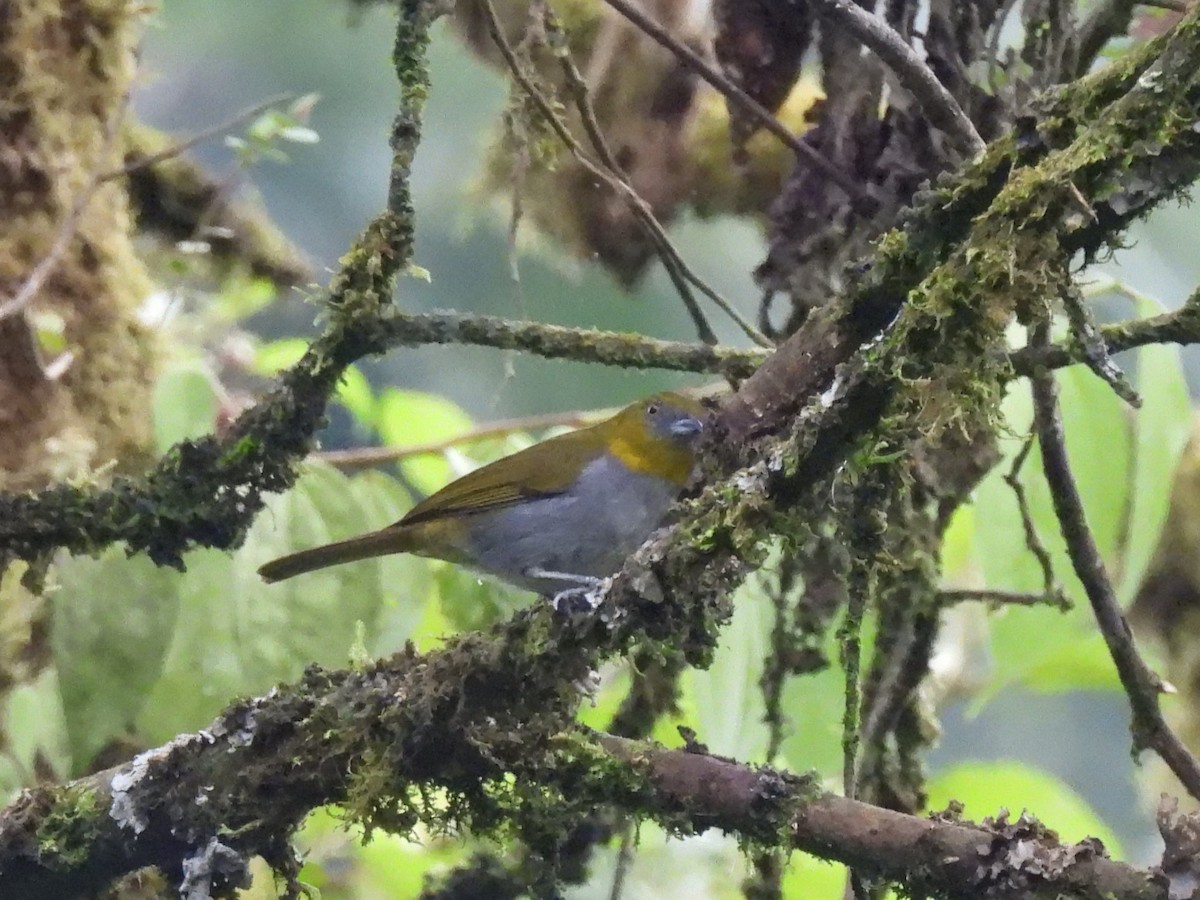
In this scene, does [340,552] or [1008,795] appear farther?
[1008,795]

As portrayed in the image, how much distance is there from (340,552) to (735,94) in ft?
3.82

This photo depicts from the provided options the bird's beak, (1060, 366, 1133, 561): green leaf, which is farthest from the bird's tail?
(1060, 366, 1133, 561): green leaf

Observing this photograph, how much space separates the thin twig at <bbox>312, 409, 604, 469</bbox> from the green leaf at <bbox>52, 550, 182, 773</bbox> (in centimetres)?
59

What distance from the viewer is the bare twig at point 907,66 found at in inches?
60.4

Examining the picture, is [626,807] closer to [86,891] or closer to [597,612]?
[597,612]

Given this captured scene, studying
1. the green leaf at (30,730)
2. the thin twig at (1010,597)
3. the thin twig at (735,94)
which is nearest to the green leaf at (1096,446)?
the thin twig at (1010,597)

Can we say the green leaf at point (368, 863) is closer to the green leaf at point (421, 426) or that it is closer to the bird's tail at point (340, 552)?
the bird's tail at point (340, 552)

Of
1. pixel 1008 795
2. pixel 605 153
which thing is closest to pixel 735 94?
pixel 605 153

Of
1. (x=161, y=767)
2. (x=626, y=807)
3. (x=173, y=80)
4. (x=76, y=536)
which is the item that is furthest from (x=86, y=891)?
(x=173, y=80)

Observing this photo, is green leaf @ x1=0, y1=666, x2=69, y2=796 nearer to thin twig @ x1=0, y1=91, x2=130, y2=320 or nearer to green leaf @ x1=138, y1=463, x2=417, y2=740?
green leaf @ x1=138, y1=463, x2=417, y2=740

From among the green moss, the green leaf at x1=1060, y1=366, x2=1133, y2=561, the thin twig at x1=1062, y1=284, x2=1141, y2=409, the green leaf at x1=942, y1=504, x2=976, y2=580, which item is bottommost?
the green moss

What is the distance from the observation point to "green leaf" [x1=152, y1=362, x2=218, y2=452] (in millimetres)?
2162

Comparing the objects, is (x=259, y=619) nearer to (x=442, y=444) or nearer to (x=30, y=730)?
(x=30, y=730)

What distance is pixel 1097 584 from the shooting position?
73.6 inches
